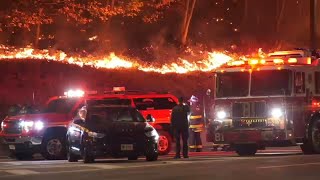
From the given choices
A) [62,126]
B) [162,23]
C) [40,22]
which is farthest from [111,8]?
[62,126]

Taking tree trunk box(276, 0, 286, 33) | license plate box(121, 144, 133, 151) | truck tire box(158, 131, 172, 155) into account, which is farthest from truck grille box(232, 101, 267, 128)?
tree trunk box(276, 0, 286, 33)

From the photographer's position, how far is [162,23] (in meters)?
42.2

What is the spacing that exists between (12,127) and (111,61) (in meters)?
14.3

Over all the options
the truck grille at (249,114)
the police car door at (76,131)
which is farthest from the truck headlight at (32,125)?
the truck grille at (249,114)

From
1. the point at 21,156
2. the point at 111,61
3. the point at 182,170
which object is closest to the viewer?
the point at 182,170

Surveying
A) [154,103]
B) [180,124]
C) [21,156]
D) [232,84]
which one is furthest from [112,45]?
[180,124]

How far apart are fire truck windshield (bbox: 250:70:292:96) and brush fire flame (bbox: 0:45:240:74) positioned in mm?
14685

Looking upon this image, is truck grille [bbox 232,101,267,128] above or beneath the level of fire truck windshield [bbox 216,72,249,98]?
beneath

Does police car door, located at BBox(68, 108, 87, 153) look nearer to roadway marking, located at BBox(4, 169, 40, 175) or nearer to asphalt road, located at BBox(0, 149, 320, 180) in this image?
asphalt road, located at BBox(0, 149, 320, 180)

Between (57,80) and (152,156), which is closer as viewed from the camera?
(152,156)

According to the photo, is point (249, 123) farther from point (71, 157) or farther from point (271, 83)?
point (71, 157)

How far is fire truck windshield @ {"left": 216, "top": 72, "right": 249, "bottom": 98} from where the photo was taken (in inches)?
763

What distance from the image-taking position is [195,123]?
2188 centimetres

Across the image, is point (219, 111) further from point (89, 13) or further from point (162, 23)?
point (162, 23)
